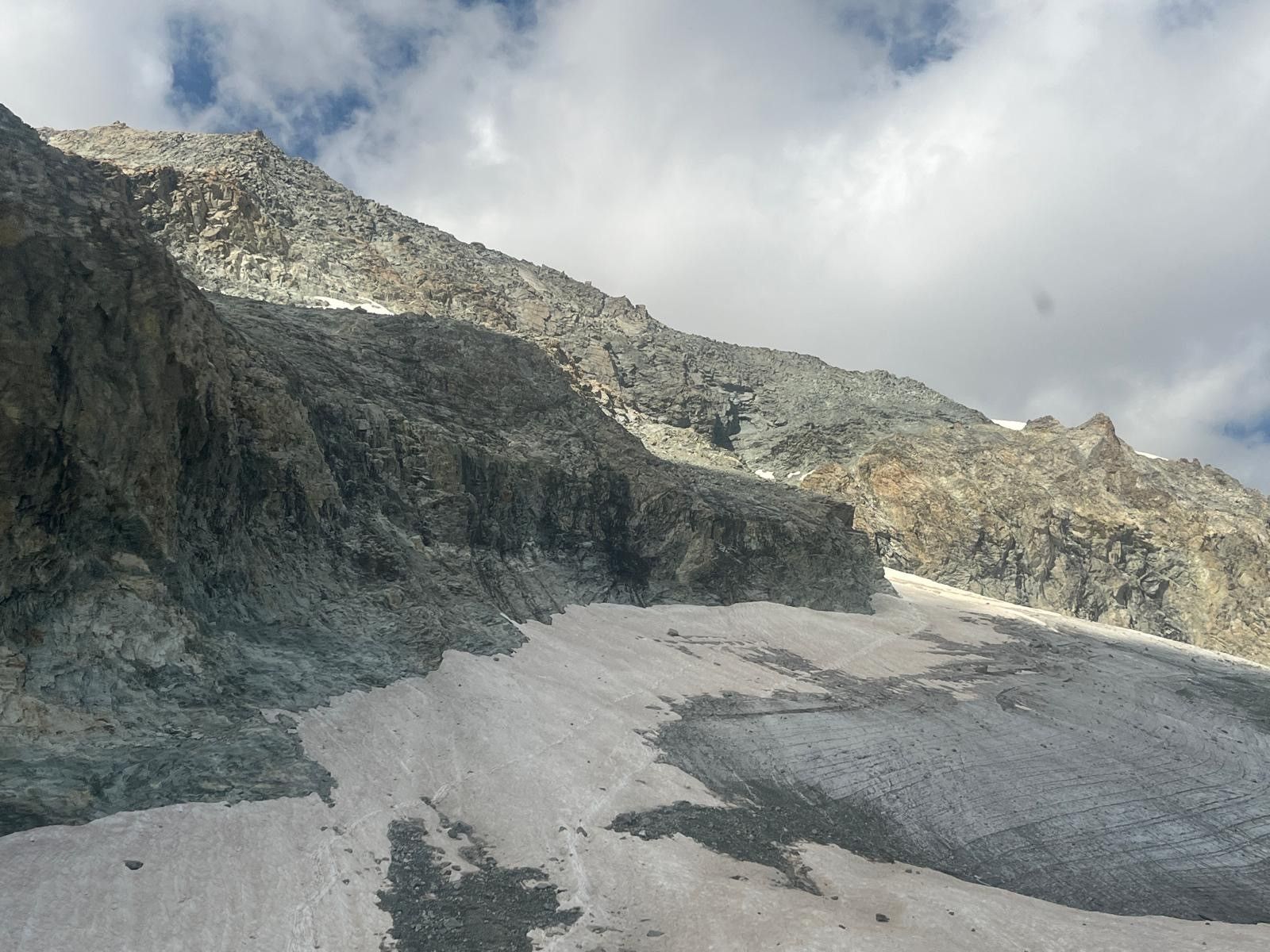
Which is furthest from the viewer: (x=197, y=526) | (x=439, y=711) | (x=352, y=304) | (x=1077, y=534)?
(x=1077, y=534)

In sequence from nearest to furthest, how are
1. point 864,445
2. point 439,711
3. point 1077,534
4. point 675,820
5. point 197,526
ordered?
1. point 675,820
2. point 197,526
3. point 439,711
4. point 1077,534
5. point 864,445

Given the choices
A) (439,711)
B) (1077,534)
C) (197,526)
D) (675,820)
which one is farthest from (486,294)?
(675,820)

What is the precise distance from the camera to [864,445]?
62.6 metres

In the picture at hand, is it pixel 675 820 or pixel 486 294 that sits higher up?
pixel 486 294

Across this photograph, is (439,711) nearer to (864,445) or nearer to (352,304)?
(352,304)

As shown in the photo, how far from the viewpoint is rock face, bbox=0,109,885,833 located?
455 inches

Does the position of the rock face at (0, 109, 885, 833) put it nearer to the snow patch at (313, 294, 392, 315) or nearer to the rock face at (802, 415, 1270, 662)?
the snow patch at (313, 294, 392, 315)

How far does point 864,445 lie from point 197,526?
178 feet

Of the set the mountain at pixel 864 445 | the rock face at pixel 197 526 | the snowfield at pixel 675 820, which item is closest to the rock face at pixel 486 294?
the mountain at pixel 864 445

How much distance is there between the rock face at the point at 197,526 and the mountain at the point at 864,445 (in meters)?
21.8

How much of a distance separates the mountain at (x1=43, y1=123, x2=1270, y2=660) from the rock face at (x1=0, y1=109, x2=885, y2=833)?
21.8 m

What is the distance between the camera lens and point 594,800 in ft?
45.1

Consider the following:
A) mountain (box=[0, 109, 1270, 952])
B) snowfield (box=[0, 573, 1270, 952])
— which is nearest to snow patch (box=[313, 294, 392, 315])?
mountain (box=[0, 109, 1270, 952])

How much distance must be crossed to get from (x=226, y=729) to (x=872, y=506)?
169 ft
